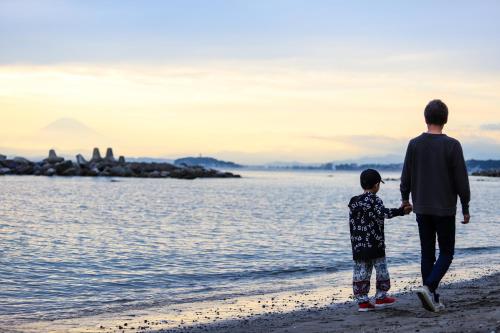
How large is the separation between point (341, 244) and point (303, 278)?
7396mm

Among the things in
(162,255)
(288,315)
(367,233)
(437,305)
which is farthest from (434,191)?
(162,255)

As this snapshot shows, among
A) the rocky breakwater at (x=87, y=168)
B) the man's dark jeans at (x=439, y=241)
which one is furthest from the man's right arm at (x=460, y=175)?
the rocky breakwater at (x=87, y=168)

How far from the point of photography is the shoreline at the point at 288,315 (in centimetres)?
728

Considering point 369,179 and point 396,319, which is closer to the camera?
point 396,319

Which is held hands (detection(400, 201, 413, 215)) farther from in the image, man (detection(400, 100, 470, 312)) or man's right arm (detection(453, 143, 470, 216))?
man's right arm (detection(453, 143, 470, 216))

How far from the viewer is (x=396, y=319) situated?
23.4ft

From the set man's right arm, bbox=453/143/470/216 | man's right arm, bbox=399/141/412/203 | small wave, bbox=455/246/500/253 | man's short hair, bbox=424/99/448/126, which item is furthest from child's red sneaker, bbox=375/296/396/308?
small wave, bbox=455/246/500/253

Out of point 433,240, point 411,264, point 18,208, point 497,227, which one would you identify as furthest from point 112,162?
point 433,240

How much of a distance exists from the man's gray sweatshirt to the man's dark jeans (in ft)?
0.31

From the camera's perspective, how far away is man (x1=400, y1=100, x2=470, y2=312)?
691cm

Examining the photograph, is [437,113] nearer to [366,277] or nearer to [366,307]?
[366,277]

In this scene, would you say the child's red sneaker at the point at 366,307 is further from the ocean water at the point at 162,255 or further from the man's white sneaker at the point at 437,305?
the ocean water at the point at 162,255

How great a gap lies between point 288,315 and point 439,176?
293cm

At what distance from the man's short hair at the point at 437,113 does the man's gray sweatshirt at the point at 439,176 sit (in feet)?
0.50
